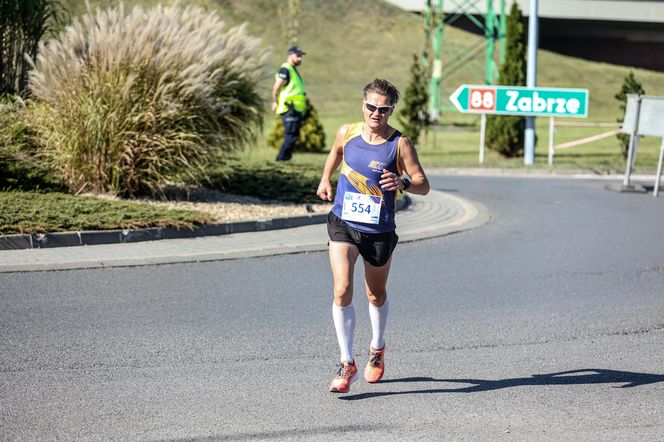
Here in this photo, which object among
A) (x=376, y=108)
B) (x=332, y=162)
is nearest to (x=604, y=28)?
(x=332, y=162)

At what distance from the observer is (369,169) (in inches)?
257

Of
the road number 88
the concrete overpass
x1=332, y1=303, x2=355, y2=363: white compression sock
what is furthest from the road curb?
the concrete overpass

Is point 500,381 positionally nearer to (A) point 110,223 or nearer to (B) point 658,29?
(A) point 110,223

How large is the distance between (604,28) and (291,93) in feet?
169

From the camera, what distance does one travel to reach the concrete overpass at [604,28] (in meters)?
62.6

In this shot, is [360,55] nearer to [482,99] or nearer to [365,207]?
[482,99]

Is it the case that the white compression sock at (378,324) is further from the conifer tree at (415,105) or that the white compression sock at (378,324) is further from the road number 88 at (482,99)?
the conifer tree at (415,105)

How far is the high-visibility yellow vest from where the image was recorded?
18.2m

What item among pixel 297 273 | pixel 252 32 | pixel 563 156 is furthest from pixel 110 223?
pixel 252 32

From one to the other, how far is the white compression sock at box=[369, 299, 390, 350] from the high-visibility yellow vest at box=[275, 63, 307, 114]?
11.6 meters

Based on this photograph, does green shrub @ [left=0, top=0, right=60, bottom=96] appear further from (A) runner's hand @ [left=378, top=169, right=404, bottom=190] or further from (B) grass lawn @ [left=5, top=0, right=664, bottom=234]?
(A) runner's hand @ [left=378, top=169, right=404, bottom=190]

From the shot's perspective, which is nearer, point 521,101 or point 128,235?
point 128,235

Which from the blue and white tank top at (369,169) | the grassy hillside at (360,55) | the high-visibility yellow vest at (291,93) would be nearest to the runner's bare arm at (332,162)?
the blue and white tank top at (369,169)

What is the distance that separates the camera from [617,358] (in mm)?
7395
